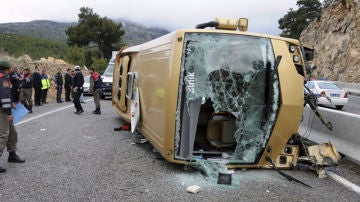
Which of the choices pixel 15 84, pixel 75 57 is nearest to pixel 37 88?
pixel 15 84

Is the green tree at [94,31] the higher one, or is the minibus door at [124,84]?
the green tree at [94,31]

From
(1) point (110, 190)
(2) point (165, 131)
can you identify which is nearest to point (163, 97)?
(2) point (165, 131)

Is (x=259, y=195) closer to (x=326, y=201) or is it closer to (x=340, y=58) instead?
(x=326, y=201)

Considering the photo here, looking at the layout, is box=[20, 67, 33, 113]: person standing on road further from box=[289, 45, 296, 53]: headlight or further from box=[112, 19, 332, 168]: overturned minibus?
box=[289, 45, 296, 53]: headlight

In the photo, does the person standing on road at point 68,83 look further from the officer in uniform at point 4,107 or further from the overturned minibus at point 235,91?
the overturned minibus at point 235,91

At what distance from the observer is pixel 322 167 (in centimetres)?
616

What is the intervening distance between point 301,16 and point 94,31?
1155 inches

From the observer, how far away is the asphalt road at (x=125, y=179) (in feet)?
16.2

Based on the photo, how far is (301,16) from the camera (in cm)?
5678

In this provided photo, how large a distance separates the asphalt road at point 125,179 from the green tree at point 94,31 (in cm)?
4686

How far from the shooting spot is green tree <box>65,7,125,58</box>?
5328cm

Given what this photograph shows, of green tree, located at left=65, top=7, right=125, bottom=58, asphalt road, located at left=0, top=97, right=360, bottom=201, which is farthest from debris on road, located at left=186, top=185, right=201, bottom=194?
green tree, located at left=65, top=7, right=125, bottom=58

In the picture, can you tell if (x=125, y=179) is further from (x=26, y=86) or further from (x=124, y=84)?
(x=26, y=86)

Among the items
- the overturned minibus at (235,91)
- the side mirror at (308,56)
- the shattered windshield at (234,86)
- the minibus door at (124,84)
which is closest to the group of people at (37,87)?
the minibus door at (124,84)
